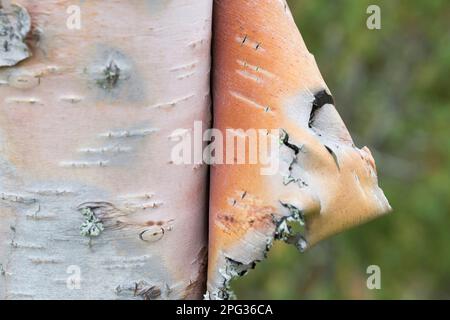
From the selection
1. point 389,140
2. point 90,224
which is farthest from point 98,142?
point 389,140

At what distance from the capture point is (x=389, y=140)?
220 centimetres

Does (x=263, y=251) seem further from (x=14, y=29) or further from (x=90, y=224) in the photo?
(x=14, y=29)

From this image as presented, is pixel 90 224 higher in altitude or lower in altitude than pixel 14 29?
lower

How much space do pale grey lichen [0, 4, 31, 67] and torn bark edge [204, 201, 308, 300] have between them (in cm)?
30

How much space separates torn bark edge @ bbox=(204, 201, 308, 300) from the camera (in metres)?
0.78

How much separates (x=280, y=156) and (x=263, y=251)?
10 centimetres

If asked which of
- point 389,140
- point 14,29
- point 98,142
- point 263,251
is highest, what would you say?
point 14,29

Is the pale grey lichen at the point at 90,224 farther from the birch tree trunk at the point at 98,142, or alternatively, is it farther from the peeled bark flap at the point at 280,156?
the peeled bark flap at the point at 280,156

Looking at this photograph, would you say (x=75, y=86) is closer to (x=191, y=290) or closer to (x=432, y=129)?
(x=191, y=290)

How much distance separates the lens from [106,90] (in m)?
0.73

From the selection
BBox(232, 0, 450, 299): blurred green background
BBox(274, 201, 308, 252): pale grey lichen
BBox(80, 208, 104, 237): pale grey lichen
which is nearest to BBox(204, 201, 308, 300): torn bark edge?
BBox(274, 201, 308, 252): pale grey lichen

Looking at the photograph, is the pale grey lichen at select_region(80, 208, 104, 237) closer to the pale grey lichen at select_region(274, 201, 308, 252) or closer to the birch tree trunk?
the birch tree trunk
